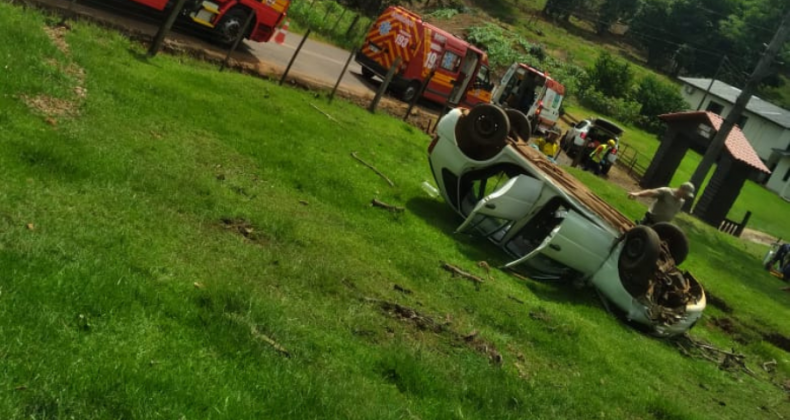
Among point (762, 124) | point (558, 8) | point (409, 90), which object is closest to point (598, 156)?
point (409, 90)

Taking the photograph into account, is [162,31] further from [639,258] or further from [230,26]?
[639,258]

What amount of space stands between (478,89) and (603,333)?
19.8 metres

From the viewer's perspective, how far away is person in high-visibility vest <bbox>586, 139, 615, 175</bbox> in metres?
30.8

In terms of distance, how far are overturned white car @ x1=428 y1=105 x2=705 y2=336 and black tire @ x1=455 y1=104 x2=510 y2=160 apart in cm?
2

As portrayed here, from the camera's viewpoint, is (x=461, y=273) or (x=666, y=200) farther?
(x=666, y=200)

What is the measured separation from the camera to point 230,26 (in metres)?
18.8

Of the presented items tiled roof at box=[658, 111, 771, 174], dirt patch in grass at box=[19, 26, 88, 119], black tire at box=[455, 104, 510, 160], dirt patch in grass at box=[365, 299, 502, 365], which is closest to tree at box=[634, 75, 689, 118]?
tiled roof at box=[658, 111, 771, 174]

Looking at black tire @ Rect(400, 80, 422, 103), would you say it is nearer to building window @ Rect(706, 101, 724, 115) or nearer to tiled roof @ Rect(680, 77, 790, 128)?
tiled roof @ Rect(680, 77, 790, 128)

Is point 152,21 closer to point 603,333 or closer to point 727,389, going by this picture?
point 603,333

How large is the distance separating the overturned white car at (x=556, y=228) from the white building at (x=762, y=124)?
56831 mm

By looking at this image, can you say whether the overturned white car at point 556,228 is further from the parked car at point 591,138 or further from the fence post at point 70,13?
the parked car at point 591,138

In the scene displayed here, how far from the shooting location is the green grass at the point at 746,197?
142ft

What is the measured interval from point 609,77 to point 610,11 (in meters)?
34.6

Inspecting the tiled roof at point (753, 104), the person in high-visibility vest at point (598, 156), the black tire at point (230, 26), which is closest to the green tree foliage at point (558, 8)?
the tiled roof at point (753, 104)
